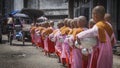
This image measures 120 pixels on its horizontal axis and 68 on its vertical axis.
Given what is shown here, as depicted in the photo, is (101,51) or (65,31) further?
(65,31)

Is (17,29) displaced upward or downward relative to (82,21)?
downward

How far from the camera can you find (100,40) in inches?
274

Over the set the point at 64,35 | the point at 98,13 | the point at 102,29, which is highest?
the point at 98,13

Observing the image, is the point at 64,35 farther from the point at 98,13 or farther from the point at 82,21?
the point at 98,13

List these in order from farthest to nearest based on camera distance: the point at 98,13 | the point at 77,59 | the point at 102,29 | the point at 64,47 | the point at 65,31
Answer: the point at 65,31
the point at 64,47
the point at 77,59
the point at 98,13
the point at 102,29

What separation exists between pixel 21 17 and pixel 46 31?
1394cm

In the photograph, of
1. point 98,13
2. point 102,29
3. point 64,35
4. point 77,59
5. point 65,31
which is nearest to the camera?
point 102,29

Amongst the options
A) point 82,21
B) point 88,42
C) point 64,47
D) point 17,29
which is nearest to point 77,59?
point 82,21

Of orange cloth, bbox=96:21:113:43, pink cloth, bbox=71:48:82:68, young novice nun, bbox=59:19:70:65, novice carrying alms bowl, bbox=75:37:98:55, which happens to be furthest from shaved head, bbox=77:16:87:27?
young novice nun, bbox=59:19:70:65

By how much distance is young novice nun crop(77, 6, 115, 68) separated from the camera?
6.95 m

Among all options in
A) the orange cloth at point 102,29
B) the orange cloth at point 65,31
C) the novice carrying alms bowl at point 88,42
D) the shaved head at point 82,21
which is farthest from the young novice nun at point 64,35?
the orange cloth at point 102,29

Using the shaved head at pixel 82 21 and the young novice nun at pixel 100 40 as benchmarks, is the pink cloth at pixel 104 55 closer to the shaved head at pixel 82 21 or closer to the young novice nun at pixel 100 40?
the young novice nun at pixel 100 40

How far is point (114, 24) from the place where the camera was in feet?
68.2

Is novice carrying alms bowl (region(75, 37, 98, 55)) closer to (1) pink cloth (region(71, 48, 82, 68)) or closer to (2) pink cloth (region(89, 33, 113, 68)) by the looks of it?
(2) pink cloth (region(89, 33, 113, 68))
